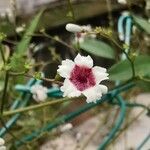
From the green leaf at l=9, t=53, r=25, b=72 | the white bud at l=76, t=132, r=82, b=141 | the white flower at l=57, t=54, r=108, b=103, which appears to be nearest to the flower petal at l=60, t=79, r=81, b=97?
the white flower at l=57, t=54, r=108, b=103

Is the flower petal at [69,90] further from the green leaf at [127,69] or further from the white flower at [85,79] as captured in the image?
the green leaf at [127,69]

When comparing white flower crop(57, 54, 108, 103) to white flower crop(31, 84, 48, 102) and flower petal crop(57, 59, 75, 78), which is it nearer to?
flower petal crop(57, 59, 75, 78)

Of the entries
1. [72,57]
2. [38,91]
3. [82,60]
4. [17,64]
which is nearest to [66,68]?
[82,60]

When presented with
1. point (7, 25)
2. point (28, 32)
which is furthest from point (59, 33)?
point (28, 32)

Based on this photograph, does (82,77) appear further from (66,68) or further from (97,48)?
(97,48)

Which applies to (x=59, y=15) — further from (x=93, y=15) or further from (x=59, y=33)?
(x=93, y=15)
